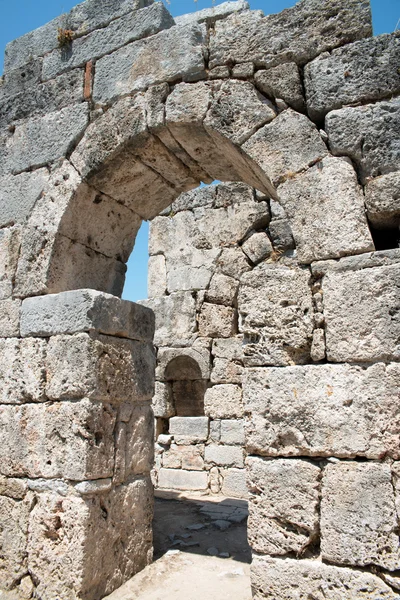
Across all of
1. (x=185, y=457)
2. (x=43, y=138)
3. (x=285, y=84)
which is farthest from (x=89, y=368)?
(x=185, y=457)

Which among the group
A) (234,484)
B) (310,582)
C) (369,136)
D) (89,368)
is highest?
(369,136)

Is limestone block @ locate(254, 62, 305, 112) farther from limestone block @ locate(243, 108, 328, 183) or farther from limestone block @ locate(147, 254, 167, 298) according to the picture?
limestone block @ locate(147, 254, 167, 298)

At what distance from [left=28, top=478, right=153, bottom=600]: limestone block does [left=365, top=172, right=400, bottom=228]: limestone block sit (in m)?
2.70

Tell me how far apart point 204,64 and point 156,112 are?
1.66 ft

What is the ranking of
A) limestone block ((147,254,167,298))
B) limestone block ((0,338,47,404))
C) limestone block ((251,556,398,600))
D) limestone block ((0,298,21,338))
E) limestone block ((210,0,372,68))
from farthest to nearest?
limestone block ((147,254,167,298)), limestone block ((0,298,21,338)), limestone block ((0,338,47,404)), limestone block ((210,0,372,68)), limestone block ((251,556,398,600))

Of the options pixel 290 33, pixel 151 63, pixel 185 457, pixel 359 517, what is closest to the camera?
pixel 359 517

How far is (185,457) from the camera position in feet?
24.5

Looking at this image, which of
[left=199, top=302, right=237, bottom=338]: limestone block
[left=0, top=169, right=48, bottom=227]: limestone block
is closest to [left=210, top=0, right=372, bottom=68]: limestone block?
[left=0, top=169, right=48, bottom=227]: limestone block

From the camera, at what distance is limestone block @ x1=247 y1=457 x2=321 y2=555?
275 centimetres

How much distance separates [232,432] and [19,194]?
4630mm

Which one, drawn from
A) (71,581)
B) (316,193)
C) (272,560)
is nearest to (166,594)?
(71,581)

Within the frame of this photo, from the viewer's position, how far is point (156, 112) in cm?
371

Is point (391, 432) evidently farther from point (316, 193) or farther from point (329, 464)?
point (316, 193)

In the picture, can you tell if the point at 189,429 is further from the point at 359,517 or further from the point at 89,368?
the point at 359,517
